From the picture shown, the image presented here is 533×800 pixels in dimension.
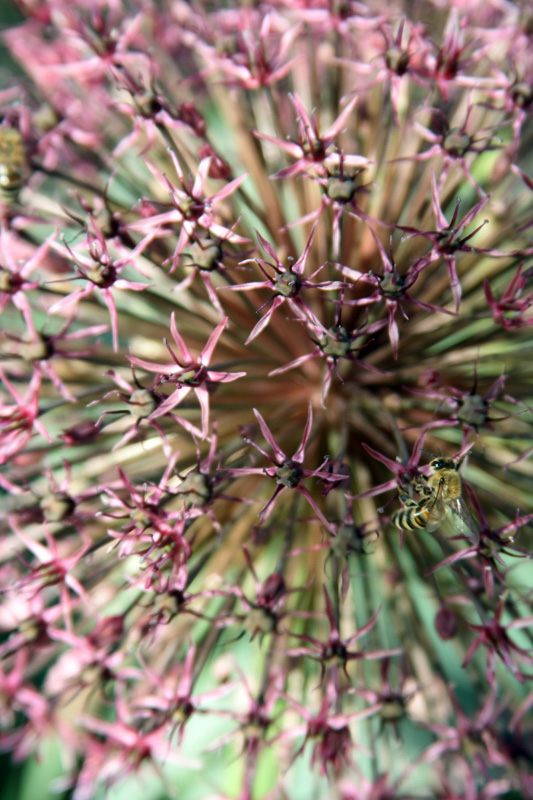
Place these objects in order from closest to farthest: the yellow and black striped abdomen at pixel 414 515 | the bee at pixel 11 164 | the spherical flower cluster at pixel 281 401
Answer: the yellow and black striped abdomen at pixel 414 515
the spherical flower cluster at pixel 281 401
the bee at pixel 11 164

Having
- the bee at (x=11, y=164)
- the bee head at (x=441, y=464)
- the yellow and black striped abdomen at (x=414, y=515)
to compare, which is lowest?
the yellow and black striped abdomen at (x=414, y=515)

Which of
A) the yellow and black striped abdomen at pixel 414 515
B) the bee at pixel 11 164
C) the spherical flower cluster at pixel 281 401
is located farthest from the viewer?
the bee at pixel 11 164

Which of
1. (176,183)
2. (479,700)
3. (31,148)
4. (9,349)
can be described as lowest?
(479,700)

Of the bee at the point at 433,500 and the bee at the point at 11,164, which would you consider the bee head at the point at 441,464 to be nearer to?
the bee at the point at 433,500

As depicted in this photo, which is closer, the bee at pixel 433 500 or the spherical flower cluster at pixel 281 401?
the bee at pixel 433 500

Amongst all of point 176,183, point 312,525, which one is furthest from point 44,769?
point 176,183

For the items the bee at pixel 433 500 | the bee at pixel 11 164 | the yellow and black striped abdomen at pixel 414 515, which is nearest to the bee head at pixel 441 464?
the bee at pixel 433 500

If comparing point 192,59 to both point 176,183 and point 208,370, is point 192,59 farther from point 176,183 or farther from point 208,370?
point 208,370

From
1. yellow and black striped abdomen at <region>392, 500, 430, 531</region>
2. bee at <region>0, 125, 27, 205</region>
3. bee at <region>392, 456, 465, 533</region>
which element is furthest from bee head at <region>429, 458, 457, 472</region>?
bee at <region>0, 125, 27, 205</region>
